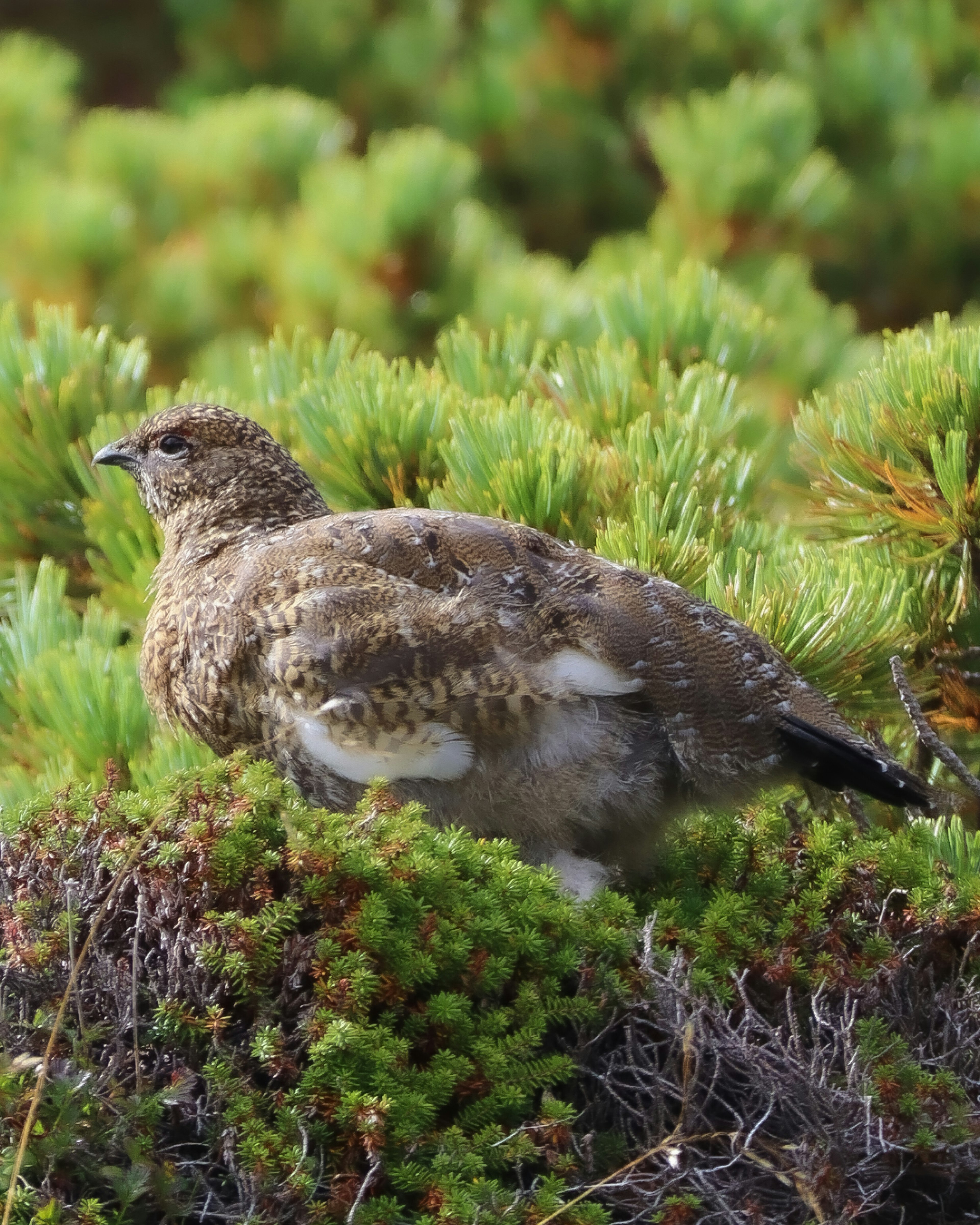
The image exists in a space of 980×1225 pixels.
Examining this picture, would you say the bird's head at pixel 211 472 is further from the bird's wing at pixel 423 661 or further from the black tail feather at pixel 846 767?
the black tail feather at pixel 846 767

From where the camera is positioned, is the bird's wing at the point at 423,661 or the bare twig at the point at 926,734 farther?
the bare twig at the point at 926,734

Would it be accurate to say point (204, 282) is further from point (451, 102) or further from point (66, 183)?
point (451, 102)

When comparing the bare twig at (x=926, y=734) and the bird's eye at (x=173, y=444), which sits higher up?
the bird's eye at (x=173, y=444)

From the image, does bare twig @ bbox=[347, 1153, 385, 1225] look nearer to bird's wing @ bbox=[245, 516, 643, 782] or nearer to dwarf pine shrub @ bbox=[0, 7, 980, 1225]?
dwarf pine shrub @ bbox=[0, 7, 980, 1225]

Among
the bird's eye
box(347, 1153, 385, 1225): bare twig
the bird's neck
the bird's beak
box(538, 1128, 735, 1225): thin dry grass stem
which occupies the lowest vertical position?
box(538, 1128, 735, 1225): thin dry grass stem

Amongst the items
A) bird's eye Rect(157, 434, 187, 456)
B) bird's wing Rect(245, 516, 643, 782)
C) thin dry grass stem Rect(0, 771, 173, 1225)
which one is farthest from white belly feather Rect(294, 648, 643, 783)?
bird's eye Rect(157, 434, 187, 456)

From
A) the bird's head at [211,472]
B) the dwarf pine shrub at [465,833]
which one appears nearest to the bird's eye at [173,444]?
the bird's head at [211,472]

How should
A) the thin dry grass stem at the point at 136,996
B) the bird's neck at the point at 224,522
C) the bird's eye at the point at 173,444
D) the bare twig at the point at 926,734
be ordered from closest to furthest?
1. the thin dry grass stem at the point at 136,996
2. the bare twig at the point at 926,734
3. the bird's neck at the point at 224,522
4. the bird's eye at the point at 173,444
